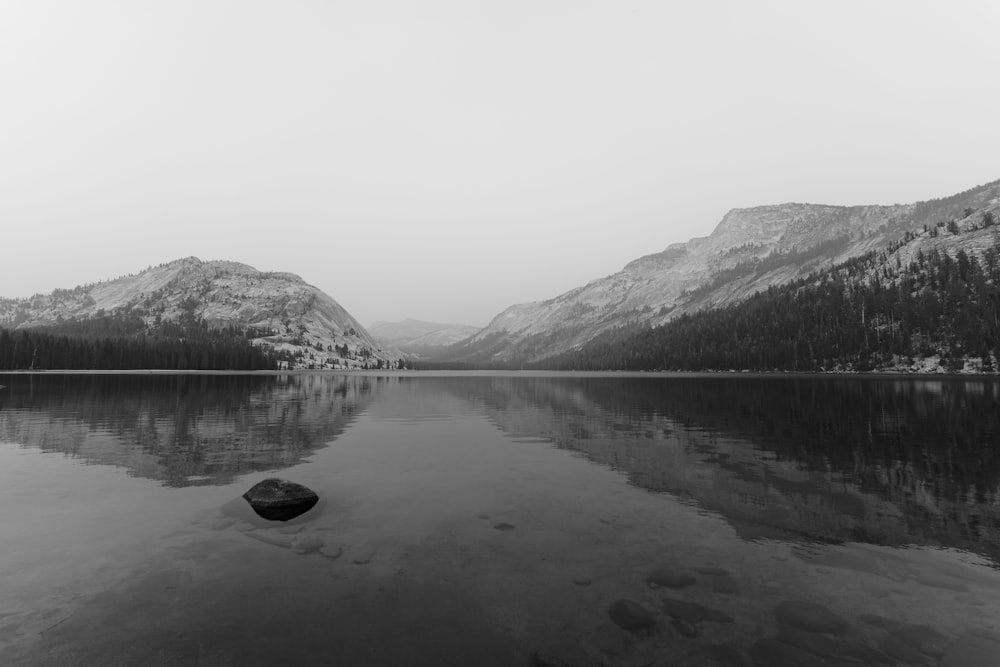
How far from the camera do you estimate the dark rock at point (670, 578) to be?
1365cm

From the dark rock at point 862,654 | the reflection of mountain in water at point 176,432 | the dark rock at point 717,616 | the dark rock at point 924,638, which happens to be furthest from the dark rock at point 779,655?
the reflection of mountain in water at point 176,432

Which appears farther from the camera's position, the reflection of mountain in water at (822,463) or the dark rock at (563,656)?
the reflection of mountain in water at (822,463)

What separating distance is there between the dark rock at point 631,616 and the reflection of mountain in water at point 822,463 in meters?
8.26

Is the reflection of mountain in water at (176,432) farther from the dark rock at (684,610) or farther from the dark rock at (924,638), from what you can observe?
the dark rock at (924,638)

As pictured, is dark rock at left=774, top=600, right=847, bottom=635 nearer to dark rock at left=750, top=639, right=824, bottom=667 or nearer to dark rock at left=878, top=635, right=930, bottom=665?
dark rock at left=878, top=635, right=930, bottom=665

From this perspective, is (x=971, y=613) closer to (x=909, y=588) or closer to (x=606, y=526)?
(x=909, y=588)

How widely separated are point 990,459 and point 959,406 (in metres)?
43.4

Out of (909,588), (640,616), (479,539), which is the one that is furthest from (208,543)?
(909,588)

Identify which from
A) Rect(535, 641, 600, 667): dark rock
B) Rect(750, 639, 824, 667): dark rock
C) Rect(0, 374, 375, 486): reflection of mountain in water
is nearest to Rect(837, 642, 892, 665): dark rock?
Rect(750, 639, 824, 667): dark rock

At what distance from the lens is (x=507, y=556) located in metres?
16.0

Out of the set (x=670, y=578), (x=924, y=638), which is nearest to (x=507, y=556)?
(x=670, y=578)

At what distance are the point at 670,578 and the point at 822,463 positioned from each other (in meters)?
23.3

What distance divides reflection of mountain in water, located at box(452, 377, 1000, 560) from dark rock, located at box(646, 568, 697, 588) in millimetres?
5264

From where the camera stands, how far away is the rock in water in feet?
66.0
